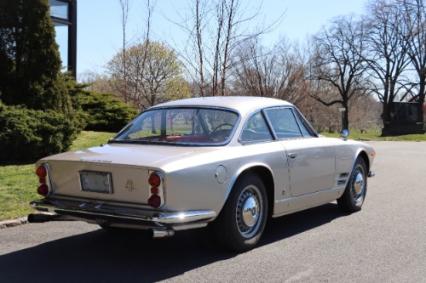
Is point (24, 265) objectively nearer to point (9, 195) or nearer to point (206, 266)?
point (206, 266)

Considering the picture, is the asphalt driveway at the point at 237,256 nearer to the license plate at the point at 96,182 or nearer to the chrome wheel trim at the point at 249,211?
the chrome wheel trim at the point at 249,211

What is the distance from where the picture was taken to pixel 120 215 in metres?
5.05

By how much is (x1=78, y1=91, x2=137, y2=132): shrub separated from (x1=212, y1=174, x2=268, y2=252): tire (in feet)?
41.7

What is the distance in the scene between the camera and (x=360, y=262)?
546cm

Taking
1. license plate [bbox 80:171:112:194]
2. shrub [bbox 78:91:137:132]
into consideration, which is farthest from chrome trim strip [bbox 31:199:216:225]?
shrub [bbox 78:91:137:132]

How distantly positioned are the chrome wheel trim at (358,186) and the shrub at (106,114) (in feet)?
37.5

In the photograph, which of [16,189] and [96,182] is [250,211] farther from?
[16,189]

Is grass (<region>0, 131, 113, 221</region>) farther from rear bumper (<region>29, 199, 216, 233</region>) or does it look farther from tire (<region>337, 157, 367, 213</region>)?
tire (<region>337, 157, 367, 213</region>)

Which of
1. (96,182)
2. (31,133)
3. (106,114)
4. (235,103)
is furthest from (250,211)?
(106,114)

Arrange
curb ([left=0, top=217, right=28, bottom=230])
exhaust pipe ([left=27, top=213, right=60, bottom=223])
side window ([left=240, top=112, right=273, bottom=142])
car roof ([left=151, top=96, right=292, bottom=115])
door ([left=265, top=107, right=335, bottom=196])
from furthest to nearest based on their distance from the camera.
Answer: curb ([left=0, top=217, right=28, bottom=230]) < door ([left=265, top=107, right=335, bottom=196]) < car roof ([left=151, top=96, right=292, bottom=115]) < side window ([left=240, top=112, right=273, bottom=142]) < exhaust pipe ([left=27, top=213, right=60, bottom=223])

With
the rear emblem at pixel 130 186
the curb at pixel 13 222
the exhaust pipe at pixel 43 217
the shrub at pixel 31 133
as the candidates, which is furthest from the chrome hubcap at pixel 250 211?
the shrub at pixel 31 133

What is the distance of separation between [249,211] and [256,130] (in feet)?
3.21

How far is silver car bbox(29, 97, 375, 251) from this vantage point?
509 cm

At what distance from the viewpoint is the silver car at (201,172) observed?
16.7ft
